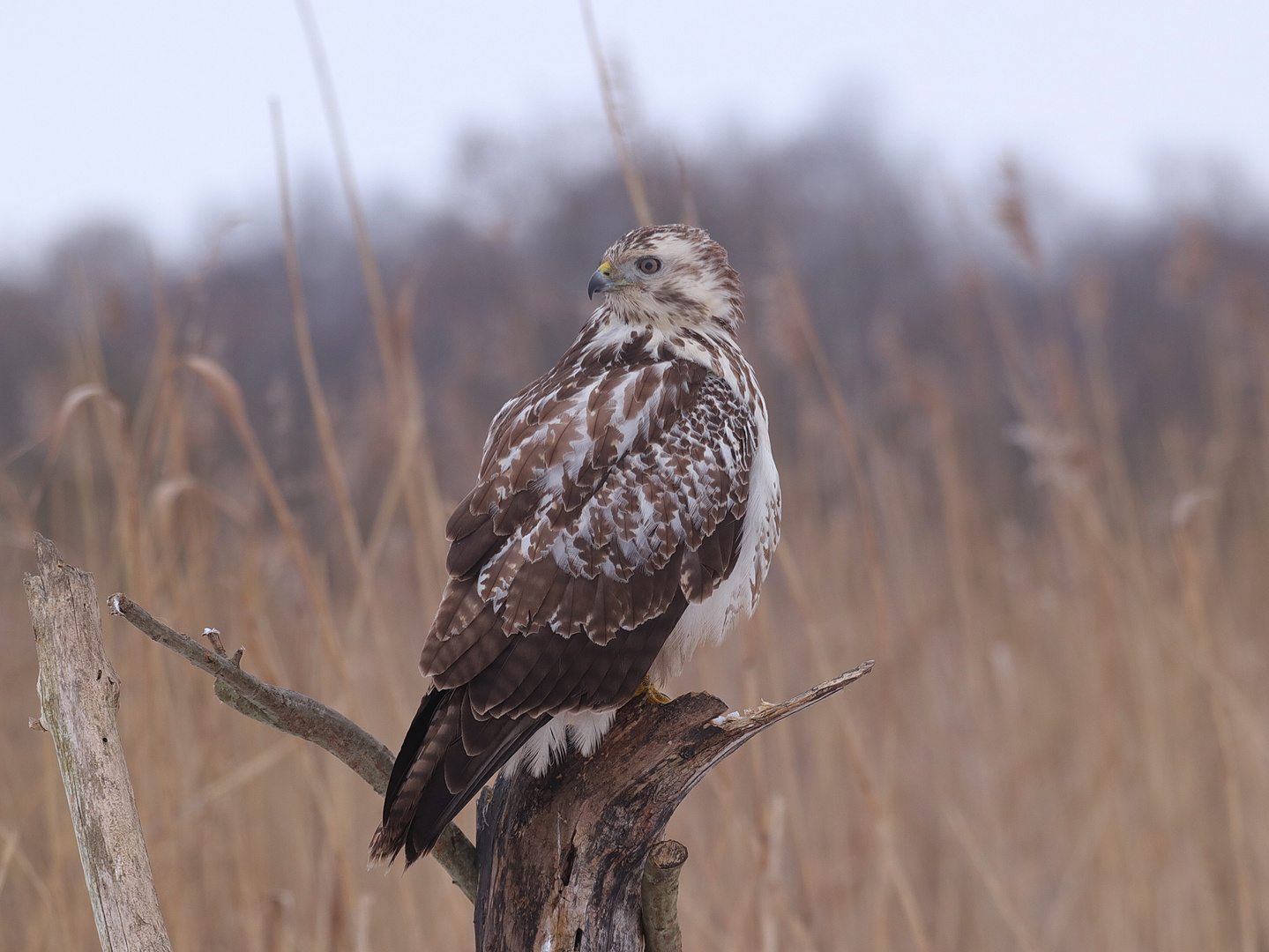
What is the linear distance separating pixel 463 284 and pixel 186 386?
653 cm

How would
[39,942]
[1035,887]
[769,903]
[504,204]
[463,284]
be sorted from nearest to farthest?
[39,942] < [769,903] < [504,204] < [1035,887] < [463,284]

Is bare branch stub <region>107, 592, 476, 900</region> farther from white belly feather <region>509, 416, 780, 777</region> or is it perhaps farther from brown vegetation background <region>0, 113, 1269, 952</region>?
white belly feather <region>509, 416, 780, 777</region>

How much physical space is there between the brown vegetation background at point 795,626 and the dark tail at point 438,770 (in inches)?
18.6

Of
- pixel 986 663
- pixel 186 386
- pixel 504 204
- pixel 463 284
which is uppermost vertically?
pixel 463 284

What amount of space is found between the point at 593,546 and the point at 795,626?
317 cm

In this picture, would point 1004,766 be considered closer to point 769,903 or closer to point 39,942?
point 769,903

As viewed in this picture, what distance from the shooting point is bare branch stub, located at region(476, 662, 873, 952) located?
1.89 meters

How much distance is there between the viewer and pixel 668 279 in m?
2.58

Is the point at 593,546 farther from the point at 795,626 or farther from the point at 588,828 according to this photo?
the point at 795,626

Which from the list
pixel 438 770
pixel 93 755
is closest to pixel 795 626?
pixel 438 770

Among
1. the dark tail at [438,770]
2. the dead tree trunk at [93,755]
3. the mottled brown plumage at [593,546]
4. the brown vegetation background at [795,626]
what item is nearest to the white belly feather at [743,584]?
the mottled brown plumage at [593,546]

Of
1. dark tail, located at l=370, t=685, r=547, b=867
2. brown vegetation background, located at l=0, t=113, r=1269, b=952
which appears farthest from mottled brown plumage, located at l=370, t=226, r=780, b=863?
brown vegetation background, located at l=0, t=113, r=1269, b=952

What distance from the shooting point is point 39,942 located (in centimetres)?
241

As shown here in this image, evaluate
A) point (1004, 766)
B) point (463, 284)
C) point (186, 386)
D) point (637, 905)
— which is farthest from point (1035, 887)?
point (463, 284)
